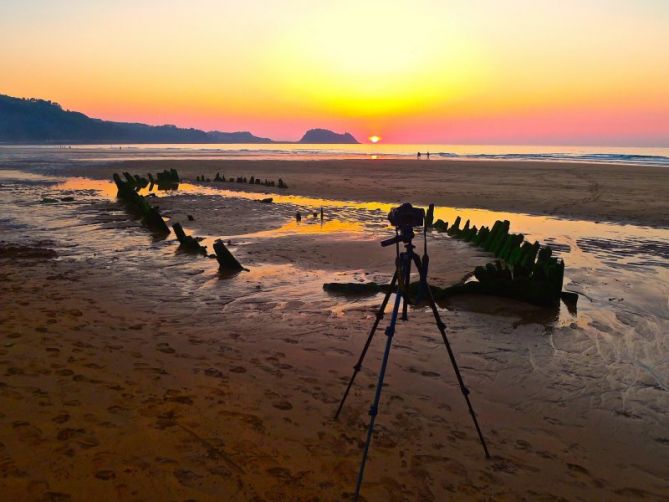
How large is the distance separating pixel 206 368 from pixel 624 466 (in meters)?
4.44

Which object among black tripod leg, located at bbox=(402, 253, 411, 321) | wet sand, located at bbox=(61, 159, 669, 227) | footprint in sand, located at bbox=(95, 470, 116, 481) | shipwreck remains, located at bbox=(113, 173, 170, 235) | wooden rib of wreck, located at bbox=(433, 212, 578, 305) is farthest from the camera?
wet sand, located at bbox=(61, 159, 669, 227)

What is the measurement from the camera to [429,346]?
6.60 meters

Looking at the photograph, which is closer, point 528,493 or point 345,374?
point 528,493

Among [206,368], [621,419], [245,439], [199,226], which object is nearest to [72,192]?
[199,226]

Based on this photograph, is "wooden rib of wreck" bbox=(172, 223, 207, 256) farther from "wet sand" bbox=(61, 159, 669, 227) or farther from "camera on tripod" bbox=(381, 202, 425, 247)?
"wet sand" bbox=(61, 159, 669, 227)

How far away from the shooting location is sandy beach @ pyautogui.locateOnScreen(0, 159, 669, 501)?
3.74m

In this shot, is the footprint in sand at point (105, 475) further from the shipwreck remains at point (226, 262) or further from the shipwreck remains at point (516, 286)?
the shipwreck remains at point (226, 262)

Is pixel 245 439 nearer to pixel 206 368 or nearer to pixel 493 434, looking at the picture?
pixel 206 368

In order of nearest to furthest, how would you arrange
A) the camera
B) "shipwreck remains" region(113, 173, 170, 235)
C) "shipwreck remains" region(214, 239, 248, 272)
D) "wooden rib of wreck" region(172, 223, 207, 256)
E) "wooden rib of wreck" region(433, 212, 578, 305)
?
the camera
"wooden rib of wreck" region(433, 212, 578, 305)
"shipwreck remains" region(214, 239, 248, 272)
"wooden rib of wreck" region(172, 223, 207, 256)
"shipwreck remains" region(113, 173, 170, 235)

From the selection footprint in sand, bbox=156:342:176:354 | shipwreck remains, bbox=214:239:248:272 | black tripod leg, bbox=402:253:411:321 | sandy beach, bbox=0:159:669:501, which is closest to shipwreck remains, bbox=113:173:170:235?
sandy beach, bbox=0:159:669:501

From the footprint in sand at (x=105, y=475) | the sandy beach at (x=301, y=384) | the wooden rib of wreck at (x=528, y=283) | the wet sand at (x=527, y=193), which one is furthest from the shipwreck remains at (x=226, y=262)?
the wet sand at (x=527, y=193)

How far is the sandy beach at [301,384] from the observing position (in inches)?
147

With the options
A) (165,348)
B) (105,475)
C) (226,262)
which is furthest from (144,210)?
(105,475)

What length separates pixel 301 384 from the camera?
5.38 m
